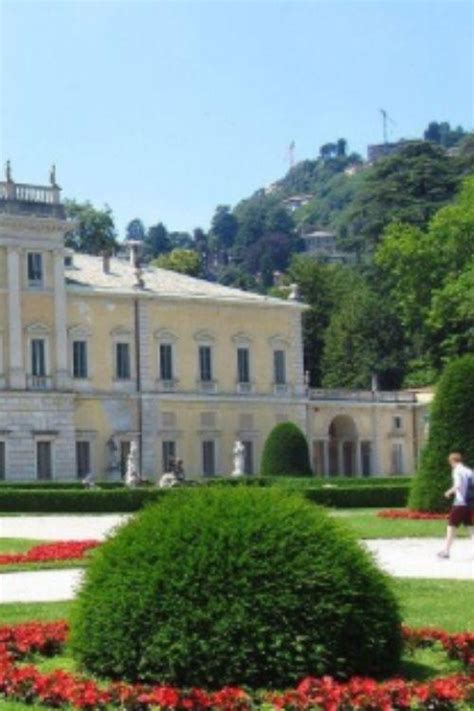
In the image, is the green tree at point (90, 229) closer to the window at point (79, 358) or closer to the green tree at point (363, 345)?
the green tree at point (363, 345)

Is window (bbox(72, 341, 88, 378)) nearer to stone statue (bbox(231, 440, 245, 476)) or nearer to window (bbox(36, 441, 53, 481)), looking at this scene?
window (bbox(36, 441, 53, 481))

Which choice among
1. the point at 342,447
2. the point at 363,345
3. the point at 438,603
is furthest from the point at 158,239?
the point at 438,603

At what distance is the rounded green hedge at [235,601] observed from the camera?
9352mm

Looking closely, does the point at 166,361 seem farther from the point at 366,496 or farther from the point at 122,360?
the point at 366,496

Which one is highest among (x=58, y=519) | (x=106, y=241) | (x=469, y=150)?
(x=469, y=150)

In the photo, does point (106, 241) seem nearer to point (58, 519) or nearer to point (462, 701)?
point (58, 519)

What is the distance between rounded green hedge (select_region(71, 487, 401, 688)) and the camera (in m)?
9.35

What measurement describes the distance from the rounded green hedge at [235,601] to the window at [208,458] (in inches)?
2034

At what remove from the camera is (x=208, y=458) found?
61812mm

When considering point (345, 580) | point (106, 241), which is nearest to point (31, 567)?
point (345, 580)

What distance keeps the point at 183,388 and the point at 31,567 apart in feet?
136

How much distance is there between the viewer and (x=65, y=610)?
14.6 metres

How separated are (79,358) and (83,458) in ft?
13.0

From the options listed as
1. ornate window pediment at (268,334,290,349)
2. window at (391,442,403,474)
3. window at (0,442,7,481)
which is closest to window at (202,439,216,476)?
ornate window pediment at (268,334,290,349)
